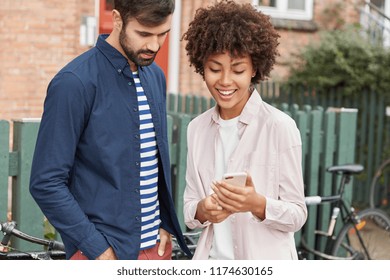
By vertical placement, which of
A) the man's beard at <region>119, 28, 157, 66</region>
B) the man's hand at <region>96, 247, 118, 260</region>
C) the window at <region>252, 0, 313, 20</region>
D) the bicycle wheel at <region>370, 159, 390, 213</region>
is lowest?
the bicycle wheel at <region>370, 159, 390, 213</region>

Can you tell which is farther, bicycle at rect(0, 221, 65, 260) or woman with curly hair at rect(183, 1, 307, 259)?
bicycle at rect(0, 221, 65, 260)

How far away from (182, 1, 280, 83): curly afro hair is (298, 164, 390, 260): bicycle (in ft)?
10.7

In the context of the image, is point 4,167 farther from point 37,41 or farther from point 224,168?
point 37,41

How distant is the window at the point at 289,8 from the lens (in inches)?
478

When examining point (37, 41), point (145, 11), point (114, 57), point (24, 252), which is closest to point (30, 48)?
point (37, 41)

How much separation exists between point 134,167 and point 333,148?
3884mm

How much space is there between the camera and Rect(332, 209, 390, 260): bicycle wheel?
6.00 metres

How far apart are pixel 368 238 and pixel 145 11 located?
4.04 meters

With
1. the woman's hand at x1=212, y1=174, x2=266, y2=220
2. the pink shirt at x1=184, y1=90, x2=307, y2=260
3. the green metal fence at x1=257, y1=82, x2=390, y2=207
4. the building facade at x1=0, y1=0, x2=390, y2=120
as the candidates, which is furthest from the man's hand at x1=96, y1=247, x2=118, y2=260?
the green metal fence at x1=257, y1=82, x2=390, y2=207

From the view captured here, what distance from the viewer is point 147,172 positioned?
106 inches

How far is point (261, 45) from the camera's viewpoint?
2.58 meters

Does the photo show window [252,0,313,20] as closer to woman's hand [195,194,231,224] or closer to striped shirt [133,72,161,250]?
striped shirt [133,72,161,250]

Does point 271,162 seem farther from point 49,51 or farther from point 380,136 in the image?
point 380,136

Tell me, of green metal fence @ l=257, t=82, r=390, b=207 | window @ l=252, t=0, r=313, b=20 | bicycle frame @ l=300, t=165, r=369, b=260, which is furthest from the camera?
window @ l=252, t=0, r=313, b=20
